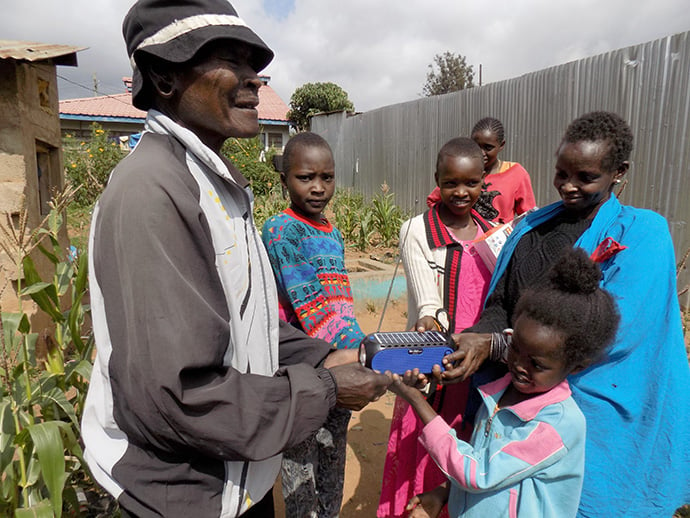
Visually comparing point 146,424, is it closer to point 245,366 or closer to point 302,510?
point 245,366

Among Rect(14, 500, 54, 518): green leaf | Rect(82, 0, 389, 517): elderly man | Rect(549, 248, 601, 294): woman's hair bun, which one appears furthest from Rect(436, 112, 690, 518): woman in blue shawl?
Rect(14, 500, 54, 518): green leaf

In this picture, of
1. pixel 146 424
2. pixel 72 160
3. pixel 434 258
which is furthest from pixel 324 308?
pixel 72 160

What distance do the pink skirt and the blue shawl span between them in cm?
55

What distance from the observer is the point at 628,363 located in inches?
57.5

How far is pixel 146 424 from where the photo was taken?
92 centimetres

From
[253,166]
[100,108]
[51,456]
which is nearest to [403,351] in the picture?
[51,456]

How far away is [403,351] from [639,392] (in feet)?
2.47

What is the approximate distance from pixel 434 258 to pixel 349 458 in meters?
1.80

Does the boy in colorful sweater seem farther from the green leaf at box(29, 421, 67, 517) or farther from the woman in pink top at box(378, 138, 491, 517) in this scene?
the green leaf at box(29, 421, 67, 517)

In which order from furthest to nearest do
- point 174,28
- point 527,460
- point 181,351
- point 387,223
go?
point 387,223, point 527,460, point 174,28, point 181,351

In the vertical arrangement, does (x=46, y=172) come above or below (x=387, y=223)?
above

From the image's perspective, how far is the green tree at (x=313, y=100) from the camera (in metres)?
21.0

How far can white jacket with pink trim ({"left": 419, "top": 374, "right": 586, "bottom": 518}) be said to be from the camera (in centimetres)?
138

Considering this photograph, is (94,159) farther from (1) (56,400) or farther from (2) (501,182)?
(1) (56,400)
